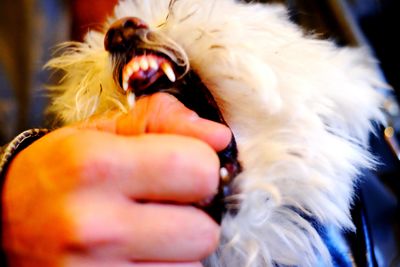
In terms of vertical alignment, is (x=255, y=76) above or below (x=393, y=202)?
above

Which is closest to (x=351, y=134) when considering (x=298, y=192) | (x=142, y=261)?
(x=298, y=192)

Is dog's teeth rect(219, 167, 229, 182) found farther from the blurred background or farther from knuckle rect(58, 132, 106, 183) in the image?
the blurred background

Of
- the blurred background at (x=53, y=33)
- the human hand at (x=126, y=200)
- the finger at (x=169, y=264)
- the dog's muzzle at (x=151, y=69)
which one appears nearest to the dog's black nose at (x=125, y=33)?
the dog's muzzle at (x=151, y=69)

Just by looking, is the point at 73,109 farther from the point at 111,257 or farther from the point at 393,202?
the point at 393,202

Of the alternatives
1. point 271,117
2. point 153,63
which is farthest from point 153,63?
point 271,117

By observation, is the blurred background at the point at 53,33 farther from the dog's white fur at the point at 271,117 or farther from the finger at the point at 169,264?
the finger at the point at 169,264
